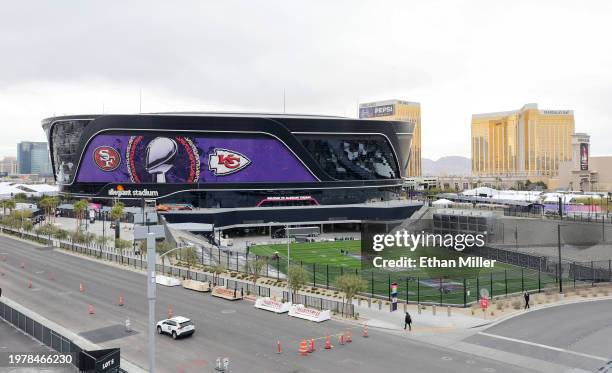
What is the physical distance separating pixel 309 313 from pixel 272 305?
12.9 ft

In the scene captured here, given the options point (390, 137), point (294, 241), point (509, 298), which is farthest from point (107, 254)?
point (390, 137)

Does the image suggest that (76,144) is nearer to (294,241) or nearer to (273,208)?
(273,208)

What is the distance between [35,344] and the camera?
96.6 ft

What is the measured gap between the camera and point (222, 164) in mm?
116188

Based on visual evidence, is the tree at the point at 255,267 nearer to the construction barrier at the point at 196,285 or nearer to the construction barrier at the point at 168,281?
the construction barrier at the point at 196,285

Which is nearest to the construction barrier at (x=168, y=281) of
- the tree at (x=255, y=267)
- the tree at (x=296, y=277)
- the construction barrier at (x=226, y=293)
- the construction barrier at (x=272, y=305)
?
the construction barrier at (x=226, y=293)

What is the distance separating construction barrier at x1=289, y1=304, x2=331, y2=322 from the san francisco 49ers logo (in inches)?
3384

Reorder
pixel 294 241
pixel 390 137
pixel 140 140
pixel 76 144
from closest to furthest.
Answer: pixel 294 241 → pixel 140 140 → pixel 76 144 → pixel 390 137

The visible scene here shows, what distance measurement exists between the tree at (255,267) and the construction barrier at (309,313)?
37.9 ft

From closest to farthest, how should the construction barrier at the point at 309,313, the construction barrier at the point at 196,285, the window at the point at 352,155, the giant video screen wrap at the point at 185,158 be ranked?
the construction barrier at the point at 309,313, the construction barrier at the point at 196,285, the giant video screen wrap at the point at 185,158, the window at the point at 352,155

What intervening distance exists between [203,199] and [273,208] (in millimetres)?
15683

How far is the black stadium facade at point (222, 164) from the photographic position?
4488 inches

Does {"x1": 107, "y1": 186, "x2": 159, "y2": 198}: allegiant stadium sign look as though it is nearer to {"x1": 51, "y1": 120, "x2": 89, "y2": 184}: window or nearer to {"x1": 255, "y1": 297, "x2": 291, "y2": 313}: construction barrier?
{"x1": 51, "y1": 120, "x2": 89, "y2": 184}: window

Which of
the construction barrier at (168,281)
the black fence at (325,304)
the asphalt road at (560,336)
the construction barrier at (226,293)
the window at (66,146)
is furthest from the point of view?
the window at (66,146)
